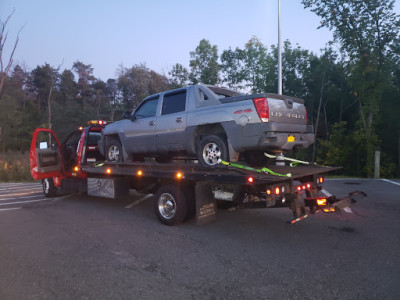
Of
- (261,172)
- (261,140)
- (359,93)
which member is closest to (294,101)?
(261,140)

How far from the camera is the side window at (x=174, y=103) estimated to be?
6176 millimetres

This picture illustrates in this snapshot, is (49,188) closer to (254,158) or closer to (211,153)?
(211,153)

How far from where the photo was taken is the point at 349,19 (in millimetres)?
16078

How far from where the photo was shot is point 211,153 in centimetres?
554

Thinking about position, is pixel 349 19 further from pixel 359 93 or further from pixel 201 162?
pixel 201 162

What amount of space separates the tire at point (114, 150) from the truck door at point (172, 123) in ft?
4.67

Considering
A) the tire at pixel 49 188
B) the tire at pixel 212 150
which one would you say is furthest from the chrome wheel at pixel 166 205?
the tire at pixel 49 188

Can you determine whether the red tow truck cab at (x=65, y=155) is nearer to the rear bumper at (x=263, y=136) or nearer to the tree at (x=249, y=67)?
the rear bumper at (x=263, y=136)

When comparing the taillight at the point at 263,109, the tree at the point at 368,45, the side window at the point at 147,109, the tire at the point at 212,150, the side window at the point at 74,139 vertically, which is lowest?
the tire at the point at 212,150

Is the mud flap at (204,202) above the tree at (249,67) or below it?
below

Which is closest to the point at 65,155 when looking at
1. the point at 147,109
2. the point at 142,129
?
the point at 142,129

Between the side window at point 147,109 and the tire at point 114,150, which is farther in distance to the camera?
the tire at point 114,150

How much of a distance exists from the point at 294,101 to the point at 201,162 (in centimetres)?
205

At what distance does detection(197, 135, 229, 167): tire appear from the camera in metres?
5.29
